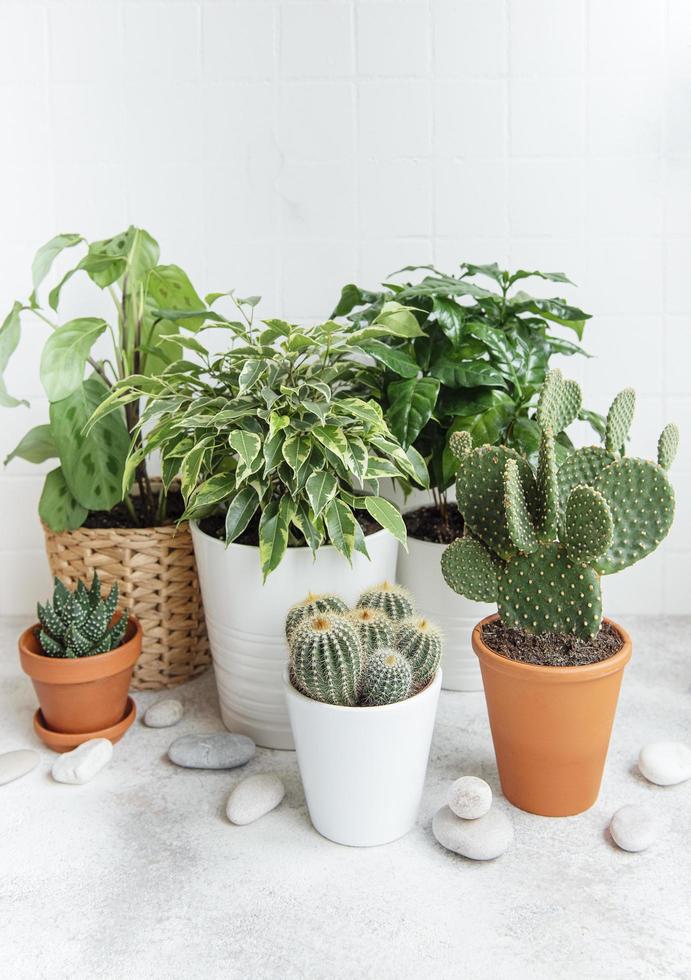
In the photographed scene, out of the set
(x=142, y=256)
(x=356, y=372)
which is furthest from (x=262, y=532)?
(x=142, y=256)

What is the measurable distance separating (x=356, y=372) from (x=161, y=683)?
2.43ft

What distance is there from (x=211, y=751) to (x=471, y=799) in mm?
463

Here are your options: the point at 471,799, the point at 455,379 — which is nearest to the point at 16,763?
the point at 471,799

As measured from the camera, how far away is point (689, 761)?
1479mm

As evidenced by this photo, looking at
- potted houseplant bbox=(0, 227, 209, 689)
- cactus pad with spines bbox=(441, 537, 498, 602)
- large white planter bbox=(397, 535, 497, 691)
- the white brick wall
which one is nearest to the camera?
cactus pad with spines bbox=(441, 537, 498, 602)

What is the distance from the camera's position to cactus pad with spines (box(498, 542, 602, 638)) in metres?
1.27

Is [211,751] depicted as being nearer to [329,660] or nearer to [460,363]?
[329,660]

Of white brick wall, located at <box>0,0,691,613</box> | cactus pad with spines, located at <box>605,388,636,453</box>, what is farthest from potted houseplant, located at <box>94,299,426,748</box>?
white brick wall, located at <box>0,0,691,613</box>

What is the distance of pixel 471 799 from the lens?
1.30 meters

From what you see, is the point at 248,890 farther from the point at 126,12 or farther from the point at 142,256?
the point at 126,12

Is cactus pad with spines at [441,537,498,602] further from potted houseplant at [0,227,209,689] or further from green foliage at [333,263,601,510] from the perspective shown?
potted houseplant at [0,227,209,689]

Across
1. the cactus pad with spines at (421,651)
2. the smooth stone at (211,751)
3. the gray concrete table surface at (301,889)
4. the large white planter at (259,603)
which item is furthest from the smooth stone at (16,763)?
the cactus pad with spines at (421,651)

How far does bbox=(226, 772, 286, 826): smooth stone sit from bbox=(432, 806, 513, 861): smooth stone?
26cm

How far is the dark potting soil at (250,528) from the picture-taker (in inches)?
60.1
